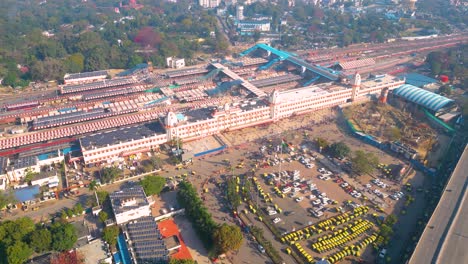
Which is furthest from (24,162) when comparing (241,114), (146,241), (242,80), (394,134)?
(394,134)

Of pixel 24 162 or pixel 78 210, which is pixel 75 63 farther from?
pixel 78 210

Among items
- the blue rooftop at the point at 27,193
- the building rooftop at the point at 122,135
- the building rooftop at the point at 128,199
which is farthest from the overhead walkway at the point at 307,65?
the blue rooftop at the point at 27,193

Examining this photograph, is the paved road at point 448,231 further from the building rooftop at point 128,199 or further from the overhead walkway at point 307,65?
the overhead walkway at point 307,65

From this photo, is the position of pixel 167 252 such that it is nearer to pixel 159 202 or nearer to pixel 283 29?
pixel 159 202

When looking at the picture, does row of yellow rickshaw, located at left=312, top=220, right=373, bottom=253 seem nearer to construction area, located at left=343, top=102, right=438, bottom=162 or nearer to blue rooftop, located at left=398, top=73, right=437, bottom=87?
construction area, located at left=343, top=102, right=438, bottom=162

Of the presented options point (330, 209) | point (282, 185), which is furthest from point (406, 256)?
point (282, 185)

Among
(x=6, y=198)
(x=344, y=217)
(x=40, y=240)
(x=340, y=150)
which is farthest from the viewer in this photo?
(x=340, y=150)
